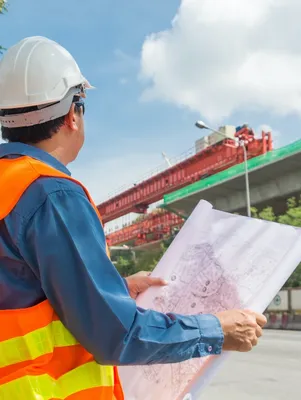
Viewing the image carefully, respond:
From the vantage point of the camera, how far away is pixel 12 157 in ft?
4.49

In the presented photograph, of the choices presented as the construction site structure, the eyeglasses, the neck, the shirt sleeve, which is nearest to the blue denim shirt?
the shirt sleeve

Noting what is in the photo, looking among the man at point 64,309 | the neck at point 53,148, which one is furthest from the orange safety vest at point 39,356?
the neck at point 53,148

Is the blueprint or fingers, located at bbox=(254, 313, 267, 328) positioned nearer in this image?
fingers, located at bbox=(254, 313, 267, 328)

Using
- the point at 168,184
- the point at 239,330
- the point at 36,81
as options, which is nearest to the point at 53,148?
the point at 36,81

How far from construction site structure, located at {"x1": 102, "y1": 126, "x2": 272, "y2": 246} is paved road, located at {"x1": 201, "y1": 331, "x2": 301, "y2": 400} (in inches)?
985

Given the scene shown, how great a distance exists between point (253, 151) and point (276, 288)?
3936 cm

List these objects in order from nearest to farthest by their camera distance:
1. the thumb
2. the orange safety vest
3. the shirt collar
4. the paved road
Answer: the orange safety vest → the shirt collar → the thumb → the paved road

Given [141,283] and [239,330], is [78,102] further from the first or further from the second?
[239,330]

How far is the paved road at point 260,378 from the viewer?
254 inches

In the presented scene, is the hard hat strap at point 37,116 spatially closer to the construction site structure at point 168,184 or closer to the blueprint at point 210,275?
the blueprint at point 210,275

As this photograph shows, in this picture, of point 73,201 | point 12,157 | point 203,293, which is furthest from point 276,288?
point 12,157

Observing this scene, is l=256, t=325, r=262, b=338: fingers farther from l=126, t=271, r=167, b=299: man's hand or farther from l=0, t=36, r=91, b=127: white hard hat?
l=0, t=36, r=91, b=127: white hard hat

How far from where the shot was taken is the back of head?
1.44 meters

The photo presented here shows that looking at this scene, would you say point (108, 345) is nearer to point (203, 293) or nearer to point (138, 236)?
point (203, 293)
